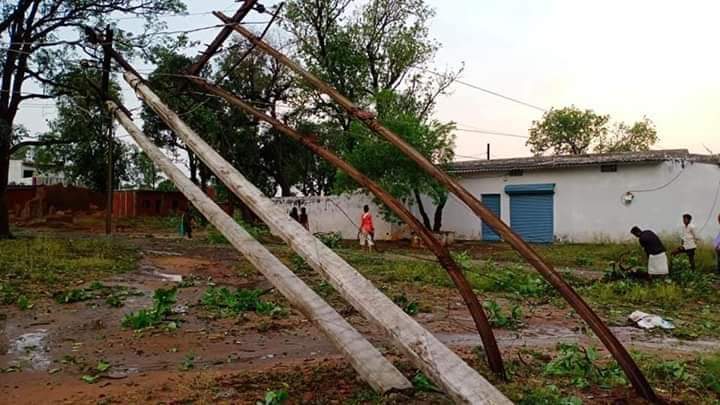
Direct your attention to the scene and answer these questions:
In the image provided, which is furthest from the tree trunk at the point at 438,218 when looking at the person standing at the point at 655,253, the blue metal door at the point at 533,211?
the person standing at the point at 655,253

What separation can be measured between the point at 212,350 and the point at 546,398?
11.8ft

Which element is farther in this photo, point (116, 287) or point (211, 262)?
point (211, 262)

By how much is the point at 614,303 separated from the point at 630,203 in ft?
42.7

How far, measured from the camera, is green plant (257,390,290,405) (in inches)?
166

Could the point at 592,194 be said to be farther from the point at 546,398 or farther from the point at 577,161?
the point at 546,398

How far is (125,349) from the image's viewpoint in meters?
6.46

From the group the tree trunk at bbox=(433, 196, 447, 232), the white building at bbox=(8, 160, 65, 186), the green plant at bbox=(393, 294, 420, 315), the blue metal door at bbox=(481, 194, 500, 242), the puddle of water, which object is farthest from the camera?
the white building at bbox=(8, 160, 65, 186)

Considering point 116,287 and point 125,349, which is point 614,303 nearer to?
point 125,349

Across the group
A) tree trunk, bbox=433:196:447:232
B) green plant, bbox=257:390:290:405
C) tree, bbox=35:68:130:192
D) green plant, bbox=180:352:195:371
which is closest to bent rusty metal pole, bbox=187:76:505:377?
green plant, bbox=257:390:290:405

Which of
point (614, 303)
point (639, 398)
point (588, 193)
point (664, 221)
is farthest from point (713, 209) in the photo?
point (639, 398)

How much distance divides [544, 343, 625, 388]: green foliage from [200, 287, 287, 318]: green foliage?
406cm

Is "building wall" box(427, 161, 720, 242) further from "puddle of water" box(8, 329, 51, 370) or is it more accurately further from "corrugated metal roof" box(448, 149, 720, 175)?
"puddle of water" box(8, 329, 51, 370)

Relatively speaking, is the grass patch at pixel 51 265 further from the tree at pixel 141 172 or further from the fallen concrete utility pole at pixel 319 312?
the tree at pixel 141 172

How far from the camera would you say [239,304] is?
28.6ft
